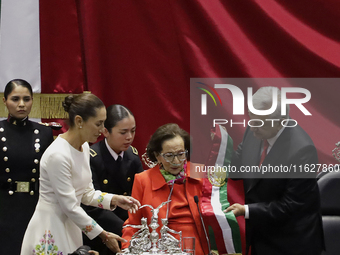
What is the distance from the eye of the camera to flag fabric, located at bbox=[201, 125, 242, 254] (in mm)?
2076

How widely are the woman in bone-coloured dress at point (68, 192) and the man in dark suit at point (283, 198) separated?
627mm

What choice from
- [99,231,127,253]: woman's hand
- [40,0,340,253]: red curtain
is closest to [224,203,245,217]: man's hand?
[99,231,127,253]: woman's hand

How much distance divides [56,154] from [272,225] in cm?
110

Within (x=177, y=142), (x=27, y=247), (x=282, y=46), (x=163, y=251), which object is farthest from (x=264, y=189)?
(x=282, y=46)

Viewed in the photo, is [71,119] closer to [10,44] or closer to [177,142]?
[177,142]

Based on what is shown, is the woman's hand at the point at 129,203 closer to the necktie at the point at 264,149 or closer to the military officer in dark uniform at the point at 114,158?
the military officer in dark uniform at the point at 114,158

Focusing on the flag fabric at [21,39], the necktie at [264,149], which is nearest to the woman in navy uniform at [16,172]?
the flag fabric at [21,39]

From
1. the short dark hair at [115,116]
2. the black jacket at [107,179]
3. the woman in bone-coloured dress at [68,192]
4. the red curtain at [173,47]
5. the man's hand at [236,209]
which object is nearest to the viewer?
the woman in bone-coloured dress at [68,192]

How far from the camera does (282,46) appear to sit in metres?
3.27

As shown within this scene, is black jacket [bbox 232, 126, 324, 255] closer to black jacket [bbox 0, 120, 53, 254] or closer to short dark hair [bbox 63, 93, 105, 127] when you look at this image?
short dark hair [bbox 63, 93, 105, 127]

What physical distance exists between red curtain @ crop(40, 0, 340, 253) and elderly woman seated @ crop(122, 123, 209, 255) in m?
1.02

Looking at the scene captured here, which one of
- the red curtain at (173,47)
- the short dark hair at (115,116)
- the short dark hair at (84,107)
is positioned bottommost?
the short dark hair at (84,107)

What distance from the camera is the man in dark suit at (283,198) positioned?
2.18 metres

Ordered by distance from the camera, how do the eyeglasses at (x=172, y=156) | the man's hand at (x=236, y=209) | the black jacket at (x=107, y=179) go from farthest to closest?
the black jacket at (x=107, y=179) < the eyeglasses at (x=172, y=156) < the man's hand at (x=236, y=209)
